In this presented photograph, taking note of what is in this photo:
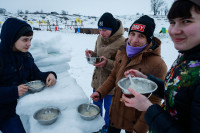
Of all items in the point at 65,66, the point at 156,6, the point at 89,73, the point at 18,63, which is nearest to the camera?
Result: the point at 18,63

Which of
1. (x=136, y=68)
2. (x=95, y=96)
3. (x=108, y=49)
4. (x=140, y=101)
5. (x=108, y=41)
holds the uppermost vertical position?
(x=108, y=41)

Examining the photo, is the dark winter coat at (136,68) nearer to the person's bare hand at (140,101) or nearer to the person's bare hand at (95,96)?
the person's bare hand at (95,96)

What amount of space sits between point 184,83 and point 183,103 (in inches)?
4.5

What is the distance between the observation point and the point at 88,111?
1.31 meters

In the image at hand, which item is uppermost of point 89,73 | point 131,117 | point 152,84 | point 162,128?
point 152,84

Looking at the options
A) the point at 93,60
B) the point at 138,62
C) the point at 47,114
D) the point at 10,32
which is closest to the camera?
the point at 47,114

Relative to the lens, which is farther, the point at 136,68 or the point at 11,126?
the point at 11,126

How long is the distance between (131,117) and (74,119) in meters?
0.69

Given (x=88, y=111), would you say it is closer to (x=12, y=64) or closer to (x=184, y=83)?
(x=184, y=83)

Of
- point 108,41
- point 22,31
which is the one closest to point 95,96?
point 108,41

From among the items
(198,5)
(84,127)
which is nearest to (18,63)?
(84,127)

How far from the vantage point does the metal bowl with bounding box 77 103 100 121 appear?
3.92 feet

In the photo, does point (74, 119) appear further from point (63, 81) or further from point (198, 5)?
point (198, 5)

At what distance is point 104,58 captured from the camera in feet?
7.02
